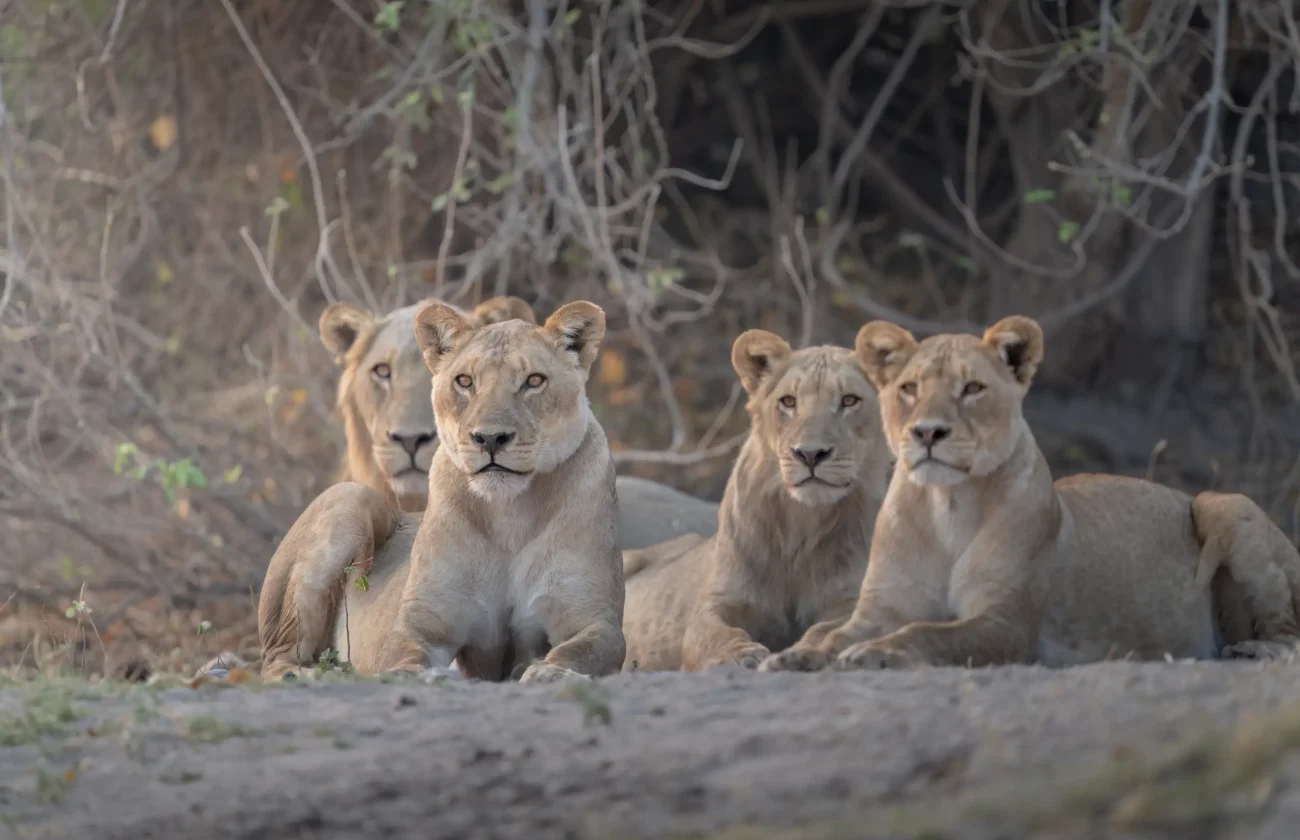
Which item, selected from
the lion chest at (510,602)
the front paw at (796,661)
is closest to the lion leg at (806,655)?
the front paw at (796,661)

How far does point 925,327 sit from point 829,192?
5.25 feet

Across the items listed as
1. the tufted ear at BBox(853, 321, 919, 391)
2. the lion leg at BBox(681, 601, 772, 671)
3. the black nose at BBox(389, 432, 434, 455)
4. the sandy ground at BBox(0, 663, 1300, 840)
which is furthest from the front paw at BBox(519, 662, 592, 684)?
the black nose at BBox(389, 432, 434, 455)

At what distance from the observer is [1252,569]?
5438 mm

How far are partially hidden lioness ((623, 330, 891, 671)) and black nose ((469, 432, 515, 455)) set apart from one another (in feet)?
2.81

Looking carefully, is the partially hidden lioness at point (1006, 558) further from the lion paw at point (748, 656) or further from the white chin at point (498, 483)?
the white chin at point (498, 483)

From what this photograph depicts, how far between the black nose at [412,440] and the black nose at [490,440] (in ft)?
4.08

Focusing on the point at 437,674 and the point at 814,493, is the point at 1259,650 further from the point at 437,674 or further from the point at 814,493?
the point at 437,674

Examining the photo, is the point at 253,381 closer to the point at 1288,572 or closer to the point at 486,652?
the point at 486,652

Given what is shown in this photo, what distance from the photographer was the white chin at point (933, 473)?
495 cm

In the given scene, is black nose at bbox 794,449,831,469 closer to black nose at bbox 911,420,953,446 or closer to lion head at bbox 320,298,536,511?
black nose at bbox 911,420,953,446

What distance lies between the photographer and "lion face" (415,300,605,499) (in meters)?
4.87

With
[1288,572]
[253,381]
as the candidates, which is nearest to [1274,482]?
[1288,572]

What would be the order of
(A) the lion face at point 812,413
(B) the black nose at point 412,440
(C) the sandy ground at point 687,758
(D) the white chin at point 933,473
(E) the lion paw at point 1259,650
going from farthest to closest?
(B) the black nose at point 412,440
(A) the lion face at point 812,413
(E) the lion paw at point 1259,650
(D) the white chin at point 933,473
(C) the sandy ground at point 687,758

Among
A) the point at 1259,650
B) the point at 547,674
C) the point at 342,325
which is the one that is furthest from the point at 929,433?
the point at 342,325
